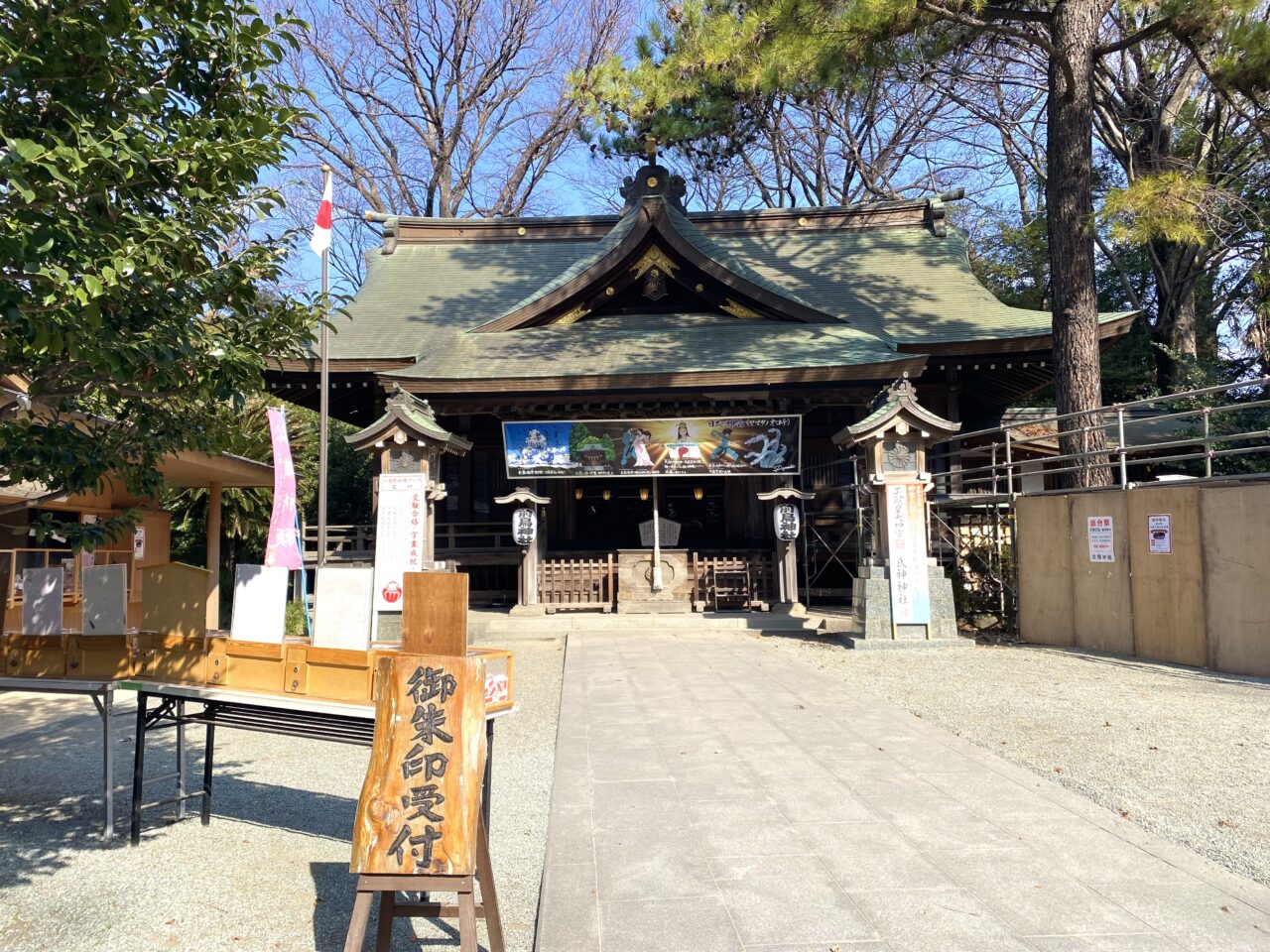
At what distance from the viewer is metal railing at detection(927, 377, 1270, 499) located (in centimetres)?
923

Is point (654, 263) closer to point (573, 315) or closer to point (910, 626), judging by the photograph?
point (573, 315)

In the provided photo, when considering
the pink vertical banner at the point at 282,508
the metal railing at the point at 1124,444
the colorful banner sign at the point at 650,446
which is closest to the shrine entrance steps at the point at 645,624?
the colorful banner sign at the point at 650,446

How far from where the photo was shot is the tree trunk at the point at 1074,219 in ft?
37.3

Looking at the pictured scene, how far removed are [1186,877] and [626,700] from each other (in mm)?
4753

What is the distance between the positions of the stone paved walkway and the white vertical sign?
417 cm

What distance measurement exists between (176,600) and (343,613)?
1189 mm

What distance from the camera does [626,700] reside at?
7637mm

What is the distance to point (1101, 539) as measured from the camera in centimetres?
983

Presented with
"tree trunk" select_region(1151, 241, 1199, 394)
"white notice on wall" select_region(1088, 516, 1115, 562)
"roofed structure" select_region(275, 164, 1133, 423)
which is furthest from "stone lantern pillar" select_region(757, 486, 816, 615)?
"tree trunk" select_region(1151, 241, 1199, 394)

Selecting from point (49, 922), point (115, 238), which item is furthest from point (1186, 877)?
point (115, 238)

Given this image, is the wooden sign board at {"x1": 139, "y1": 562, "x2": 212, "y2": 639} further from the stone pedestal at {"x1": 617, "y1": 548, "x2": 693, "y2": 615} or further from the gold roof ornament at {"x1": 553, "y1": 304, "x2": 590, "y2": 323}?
the gold roof ornament at {"x1": 553, "y1": 304, "x2": 590, "y2": 323}

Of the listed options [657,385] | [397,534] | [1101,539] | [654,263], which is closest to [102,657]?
[397,534]

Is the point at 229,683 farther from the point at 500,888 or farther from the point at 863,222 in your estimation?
the point at 863,222

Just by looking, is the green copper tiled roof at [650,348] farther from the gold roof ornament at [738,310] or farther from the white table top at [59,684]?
the white table top at [59,684]
